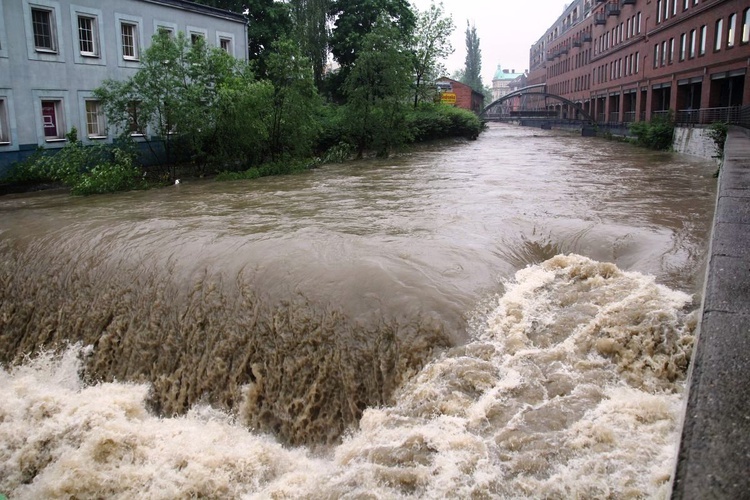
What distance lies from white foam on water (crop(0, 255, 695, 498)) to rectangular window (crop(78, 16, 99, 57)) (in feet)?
61.8

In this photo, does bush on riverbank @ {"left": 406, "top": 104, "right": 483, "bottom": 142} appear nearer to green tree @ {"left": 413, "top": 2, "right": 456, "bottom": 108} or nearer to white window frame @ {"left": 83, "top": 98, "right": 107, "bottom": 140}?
green tree @ {"left": 413, "top": 2, "right": 456, "bottom": 108}

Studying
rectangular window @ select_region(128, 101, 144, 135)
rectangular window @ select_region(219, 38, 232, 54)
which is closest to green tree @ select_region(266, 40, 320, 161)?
rectangular window @ select_region(128, 101, 144, 135)

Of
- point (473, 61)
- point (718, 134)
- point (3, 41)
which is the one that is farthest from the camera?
point (473, 61)

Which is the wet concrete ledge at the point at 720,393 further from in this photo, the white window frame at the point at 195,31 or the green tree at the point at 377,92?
the white window frame at the point at 195,31

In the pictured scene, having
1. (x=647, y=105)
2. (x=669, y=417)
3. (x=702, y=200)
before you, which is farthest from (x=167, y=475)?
(x=647, y=105)

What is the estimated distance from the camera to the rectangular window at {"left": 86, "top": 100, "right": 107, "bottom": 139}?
78.3 feet

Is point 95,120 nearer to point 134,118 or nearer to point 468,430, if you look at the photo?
point 134,118

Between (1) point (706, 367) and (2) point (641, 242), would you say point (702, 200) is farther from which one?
(1) point (706, 367)

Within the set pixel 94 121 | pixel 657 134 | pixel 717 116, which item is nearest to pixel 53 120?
pixel 94 121

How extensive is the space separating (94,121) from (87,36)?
3013 mm

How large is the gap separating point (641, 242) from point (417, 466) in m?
6.29

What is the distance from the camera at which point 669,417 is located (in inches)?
213

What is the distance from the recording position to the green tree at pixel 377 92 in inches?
1193

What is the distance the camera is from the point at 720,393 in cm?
404
